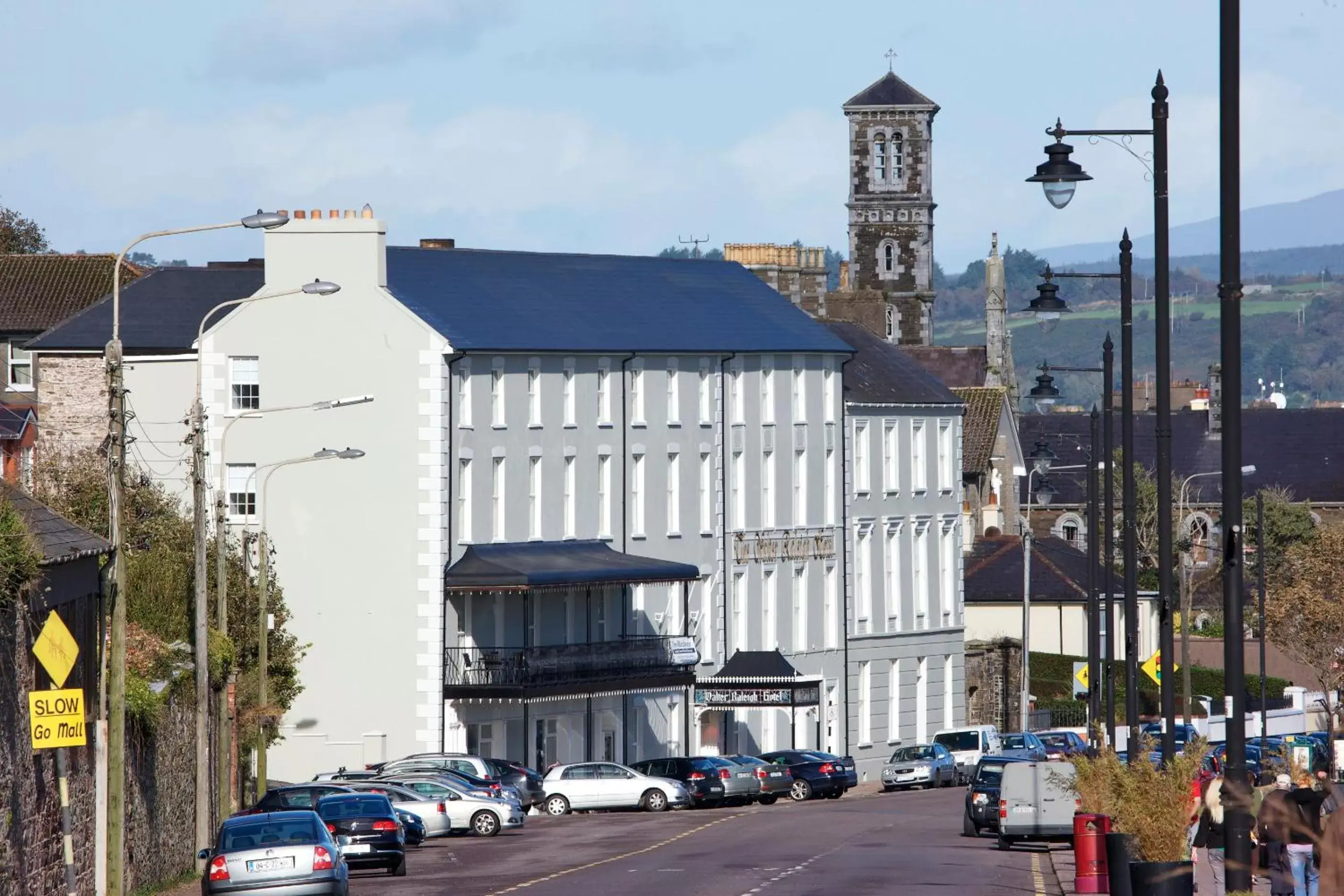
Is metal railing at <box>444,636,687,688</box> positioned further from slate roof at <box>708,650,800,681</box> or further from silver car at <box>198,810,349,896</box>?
silver car at <box>198,810,349,896</box>

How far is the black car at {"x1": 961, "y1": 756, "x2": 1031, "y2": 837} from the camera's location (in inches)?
1831

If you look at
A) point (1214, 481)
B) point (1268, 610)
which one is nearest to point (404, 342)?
point (1268, 610)

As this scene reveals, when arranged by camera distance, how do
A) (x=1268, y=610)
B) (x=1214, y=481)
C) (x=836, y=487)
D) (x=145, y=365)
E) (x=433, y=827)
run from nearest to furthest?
1. (x=433, y=827)
2. (x=145, y=365)
3. (x=836, y=487)
4. (x=1268, y=610)
5. (x=1214, y=481)

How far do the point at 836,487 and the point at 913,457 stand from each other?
5.43m

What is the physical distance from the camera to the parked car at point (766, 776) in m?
63.3

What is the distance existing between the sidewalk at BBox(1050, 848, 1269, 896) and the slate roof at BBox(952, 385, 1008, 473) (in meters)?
64.9

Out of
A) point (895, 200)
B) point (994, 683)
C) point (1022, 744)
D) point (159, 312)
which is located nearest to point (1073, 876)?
point (1022, 744)

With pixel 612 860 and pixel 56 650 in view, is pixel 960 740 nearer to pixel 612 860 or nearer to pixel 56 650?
pixel 612 860

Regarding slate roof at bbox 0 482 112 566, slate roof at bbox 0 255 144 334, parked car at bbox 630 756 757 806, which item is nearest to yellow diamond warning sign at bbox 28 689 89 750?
slate roof at bbox 0 482 112 566

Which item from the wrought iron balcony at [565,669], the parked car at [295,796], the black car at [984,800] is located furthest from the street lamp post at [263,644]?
the black car at [984,800]

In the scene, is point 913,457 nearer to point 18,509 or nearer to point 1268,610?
point 1268,610

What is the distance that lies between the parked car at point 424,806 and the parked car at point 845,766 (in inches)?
737

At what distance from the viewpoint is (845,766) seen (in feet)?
222

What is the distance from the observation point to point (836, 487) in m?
78.9
